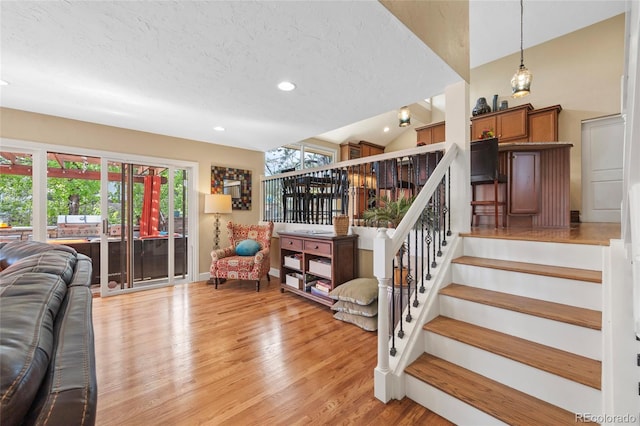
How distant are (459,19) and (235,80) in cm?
219

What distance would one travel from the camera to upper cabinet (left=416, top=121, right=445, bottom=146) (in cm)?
570

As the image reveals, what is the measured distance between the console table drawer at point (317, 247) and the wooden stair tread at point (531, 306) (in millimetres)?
1522

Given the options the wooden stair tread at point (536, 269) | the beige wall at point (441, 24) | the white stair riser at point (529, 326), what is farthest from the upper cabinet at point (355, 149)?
the white stair riser at point (529, 326)

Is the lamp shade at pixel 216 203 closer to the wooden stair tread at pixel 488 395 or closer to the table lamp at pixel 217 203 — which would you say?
the table lamp at pixel 217 203

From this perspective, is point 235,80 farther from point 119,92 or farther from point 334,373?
point 334,373

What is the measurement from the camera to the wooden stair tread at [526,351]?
4.35 ft

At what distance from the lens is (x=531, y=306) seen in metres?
1.68

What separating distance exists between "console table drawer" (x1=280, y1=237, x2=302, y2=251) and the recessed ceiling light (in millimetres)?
1933

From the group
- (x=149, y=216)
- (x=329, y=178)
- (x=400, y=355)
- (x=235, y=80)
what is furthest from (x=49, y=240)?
(x=400, y=355)

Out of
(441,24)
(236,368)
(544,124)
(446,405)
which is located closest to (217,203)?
(236,368)

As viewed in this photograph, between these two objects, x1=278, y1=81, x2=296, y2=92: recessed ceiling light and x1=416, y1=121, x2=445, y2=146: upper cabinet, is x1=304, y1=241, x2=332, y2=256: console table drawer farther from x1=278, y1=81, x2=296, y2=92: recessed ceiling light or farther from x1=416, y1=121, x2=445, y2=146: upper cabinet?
x1=416, y1=121, x2=445, y2=146: upper cabinet

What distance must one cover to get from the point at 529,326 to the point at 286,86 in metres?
2.70

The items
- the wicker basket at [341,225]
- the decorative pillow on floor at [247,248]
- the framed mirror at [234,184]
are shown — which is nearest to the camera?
the wicker basket at [341,225]

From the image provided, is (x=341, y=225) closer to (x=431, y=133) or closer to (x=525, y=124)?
(x=431, y=133)
